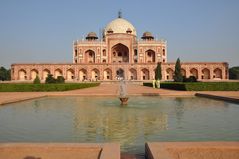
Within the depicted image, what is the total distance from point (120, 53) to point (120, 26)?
15.0ft

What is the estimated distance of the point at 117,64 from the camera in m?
44.0

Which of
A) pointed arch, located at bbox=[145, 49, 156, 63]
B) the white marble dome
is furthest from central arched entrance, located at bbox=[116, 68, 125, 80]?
the white marble dome

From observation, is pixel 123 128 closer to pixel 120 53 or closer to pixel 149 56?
pixel 149 56

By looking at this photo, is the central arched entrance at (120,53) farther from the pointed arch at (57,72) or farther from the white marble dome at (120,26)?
the pointed arch at (57,72)

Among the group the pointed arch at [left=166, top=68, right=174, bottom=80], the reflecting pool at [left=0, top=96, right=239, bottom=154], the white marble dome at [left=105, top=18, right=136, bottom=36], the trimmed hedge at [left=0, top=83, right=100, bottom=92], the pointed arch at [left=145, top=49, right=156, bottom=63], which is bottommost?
the reflecting pool at [left=0, top=96, right=239, bottom=154]

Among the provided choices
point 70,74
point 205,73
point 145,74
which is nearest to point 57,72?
point 70,74

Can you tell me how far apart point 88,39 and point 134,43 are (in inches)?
321

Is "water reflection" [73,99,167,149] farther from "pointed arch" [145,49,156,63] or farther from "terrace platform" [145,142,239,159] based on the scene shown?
"pointed arch" [145,49,156,63]

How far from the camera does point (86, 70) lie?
44344mm

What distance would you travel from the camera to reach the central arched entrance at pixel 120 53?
50562mm

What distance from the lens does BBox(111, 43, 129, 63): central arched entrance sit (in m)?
50.6

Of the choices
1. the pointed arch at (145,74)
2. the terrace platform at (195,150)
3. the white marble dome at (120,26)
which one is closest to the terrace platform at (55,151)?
the terrace platform at (195,150)

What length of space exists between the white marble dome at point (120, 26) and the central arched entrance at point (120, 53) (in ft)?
8.96

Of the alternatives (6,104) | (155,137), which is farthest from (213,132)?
(6,104)
